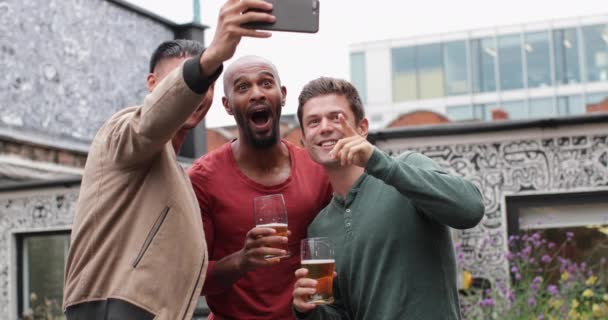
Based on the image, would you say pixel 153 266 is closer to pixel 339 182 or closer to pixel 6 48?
pixel 339 182

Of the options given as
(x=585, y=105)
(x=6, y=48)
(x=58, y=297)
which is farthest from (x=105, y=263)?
(x=585, y=105)

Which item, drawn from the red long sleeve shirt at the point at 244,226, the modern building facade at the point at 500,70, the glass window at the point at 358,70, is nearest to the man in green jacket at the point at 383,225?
the red long sleeve shirt at the point at 244,226

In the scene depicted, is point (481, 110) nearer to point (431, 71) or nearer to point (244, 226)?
point (431, 71)

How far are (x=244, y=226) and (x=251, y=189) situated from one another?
0.53 feet

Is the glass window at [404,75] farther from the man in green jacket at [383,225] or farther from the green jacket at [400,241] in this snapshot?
the green jacket at [400,241]

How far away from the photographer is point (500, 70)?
54938mm

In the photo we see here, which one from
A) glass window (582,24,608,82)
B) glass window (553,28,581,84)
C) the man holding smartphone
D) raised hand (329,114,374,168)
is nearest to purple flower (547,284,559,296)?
raised hand (329,114,374,168)

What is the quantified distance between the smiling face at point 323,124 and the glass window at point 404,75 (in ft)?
176

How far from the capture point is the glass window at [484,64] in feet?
180

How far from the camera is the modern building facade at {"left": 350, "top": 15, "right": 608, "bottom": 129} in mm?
53094

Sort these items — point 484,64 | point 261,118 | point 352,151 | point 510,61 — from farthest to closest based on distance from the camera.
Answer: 1. point 484,64
2. point 510,61
3. point 261,118
4. point 352,151

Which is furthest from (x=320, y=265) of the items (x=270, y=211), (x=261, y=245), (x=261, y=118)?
(x=261, y=118)

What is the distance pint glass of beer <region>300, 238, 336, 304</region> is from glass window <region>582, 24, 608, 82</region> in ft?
171

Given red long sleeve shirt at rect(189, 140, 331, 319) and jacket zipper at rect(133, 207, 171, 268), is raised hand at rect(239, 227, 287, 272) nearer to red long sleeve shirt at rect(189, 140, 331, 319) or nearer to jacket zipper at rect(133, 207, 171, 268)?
red long sleeve shirt at rect(189, 140, 331, 319)
